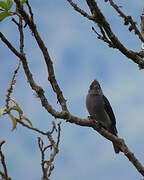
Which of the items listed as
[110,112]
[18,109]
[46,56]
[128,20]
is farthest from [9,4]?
[110,112]

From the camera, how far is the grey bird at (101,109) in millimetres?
8945

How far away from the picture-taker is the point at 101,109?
8984 millimetres

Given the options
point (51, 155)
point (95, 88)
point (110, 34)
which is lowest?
point (51, 155)

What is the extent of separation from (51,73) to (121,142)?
1929 millimetres

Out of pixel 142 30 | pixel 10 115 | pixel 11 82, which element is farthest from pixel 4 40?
pixel 142 30

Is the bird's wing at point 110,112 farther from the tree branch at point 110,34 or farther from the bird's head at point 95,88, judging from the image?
the tree branch at point 110,34

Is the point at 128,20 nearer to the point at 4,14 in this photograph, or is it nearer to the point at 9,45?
the point at 9,45

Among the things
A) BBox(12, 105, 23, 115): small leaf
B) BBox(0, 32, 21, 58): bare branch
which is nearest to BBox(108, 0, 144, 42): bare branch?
BBox(0, 32, 21, 58): bare branch

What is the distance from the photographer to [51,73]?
3.51m

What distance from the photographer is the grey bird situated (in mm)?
8945

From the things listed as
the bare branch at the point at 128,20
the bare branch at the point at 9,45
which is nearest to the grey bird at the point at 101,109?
the bare branch at the point at 128,20

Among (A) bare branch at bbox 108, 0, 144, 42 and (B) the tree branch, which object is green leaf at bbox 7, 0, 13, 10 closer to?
(B) the tree branch

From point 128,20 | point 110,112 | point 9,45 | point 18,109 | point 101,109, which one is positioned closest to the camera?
point 18,109

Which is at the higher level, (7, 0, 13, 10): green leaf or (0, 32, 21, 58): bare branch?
(7, 0, 13, 10): green leaf
